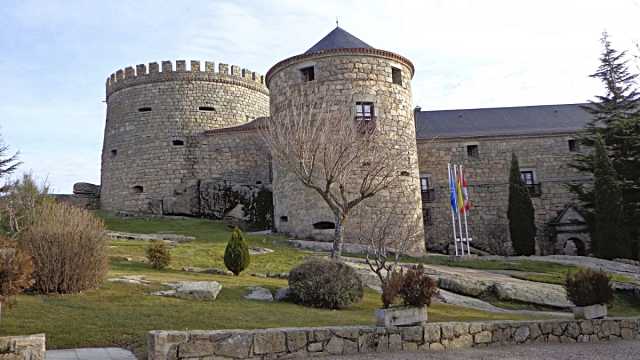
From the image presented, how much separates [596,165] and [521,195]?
3.50 meters

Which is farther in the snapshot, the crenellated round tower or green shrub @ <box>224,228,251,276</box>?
the crenellated round tower

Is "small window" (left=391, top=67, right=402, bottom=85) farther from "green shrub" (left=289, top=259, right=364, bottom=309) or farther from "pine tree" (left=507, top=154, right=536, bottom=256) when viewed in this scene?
"green shrub" (left=289, top=259, right=364, bottom=309)

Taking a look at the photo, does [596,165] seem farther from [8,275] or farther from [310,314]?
[8,275]

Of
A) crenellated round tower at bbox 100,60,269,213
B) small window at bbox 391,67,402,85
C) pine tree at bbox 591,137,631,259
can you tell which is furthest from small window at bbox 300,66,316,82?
pine tree at bbox 591,137,631,259

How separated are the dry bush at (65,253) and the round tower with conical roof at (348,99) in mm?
11188

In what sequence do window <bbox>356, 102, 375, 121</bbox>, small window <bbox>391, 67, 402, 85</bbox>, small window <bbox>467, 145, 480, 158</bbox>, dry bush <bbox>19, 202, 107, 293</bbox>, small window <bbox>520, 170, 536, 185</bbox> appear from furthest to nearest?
small window <bbox>467, 145, 480, 158</bbox>
small window <bbox>520, 170, 536, 185</bbox>
small window <bbox>391, 67, 402, 85</bbox>
window <bbox>356, 102, 375, 121</bbox>
dry bush <bbox>19, 202, 107, 293</bbox>

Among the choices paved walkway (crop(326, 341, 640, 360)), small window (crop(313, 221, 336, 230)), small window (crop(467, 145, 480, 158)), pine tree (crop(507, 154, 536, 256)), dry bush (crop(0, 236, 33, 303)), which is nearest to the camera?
dry bush (crop(0, 236, 33, 303))

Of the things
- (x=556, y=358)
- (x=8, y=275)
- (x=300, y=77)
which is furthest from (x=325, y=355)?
(x=300, y=77)

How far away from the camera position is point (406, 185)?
2078 cm

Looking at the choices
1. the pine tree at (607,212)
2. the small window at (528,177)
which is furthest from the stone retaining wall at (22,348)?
the small window at (528,177)

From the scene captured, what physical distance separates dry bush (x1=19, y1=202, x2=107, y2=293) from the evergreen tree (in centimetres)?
2057

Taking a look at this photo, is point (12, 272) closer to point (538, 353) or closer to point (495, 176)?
point (538, 353)

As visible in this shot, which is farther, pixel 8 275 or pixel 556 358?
pixel 556 358

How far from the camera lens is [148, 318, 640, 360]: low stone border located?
588 cm
